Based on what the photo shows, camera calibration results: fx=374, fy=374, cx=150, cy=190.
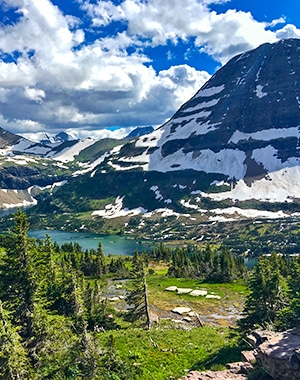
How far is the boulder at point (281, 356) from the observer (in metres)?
23.3

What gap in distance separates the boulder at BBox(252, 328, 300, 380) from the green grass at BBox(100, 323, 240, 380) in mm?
7625

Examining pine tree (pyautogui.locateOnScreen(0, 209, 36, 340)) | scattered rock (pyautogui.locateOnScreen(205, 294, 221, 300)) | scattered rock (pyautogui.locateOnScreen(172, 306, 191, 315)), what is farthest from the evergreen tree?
scattered rock (pyautogui.locateOnScreen(205, 294, 221, 300))

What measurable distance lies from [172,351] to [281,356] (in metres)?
16.9

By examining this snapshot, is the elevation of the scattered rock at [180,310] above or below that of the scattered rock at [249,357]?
below

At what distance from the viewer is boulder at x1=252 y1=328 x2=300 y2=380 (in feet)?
76.4

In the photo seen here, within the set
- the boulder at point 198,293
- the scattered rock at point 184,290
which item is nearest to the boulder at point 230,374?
the boulder at point 198,293

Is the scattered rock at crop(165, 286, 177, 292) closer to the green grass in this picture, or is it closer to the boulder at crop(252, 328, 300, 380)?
the green grass

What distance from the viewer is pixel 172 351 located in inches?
1523

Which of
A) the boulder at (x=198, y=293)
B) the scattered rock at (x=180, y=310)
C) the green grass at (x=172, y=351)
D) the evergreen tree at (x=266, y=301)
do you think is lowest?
the boulder at (x=198, y=293)

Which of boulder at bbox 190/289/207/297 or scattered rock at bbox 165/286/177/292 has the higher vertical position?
boulder at bbox 190/289/207/297

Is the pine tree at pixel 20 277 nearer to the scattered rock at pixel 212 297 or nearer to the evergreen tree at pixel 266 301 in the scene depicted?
the evergreen tree at pixel 266 301

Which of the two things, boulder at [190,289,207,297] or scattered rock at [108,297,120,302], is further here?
boulder at [190,289,207,297]

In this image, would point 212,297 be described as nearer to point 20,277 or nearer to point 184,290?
point 184,290

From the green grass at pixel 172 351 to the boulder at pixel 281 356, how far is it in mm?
7625
